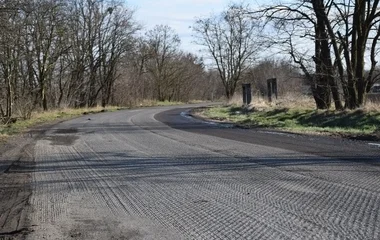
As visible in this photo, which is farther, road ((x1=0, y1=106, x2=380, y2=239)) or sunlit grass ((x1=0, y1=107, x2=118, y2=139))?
sunlit grass ((x1=0, y1=107, x2=118, y2=139))

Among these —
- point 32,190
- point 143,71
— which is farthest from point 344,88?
point 143,71

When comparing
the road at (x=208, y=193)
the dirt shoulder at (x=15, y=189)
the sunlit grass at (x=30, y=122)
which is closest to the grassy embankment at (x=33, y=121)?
the sunlit grass at (x=30, y=122)

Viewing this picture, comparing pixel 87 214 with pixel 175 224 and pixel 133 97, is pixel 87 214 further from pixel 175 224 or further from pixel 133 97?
pixel 133 97

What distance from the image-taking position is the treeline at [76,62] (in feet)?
90.2

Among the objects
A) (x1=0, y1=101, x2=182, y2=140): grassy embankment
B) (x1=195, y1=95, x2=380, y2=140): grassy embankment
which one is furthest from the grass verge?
(x1=0, y1=101, x2=182, y2=140): grassy embankment

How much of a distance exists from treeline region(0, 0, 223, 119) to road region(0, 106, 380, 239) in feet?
34.2

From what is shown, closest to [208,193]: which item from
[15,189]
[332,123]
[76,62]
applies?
[15,189]

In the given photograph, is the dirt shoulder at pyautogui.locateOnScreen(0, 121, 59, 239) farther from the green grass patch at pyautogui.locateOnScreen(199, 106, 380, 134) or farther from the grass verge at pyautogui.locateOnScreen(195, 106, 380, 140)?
the green grass patch at pyautogui.locateOnScreen(199, 106, 380, 134)

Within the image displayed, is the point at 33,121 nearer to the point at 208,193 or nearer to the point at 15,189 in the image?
the point at 15,189

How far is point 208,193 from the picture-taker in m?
6.45

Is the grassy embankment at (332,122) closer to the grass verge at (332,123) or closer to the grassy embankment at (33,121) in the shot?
the grass verge at (332,123)

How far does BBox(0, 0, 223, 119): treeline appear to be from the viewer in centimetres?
2750

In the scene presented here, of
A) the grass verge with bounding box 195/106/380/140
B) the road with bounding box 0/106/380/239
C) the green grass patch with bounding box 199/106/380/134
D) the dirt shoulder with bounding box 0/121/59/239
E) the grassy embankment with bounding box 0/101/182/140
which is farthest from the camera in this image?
the grassy embankment with bounding box 0/101/182/140

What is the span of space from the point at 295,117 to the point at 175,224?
18.0 meters
